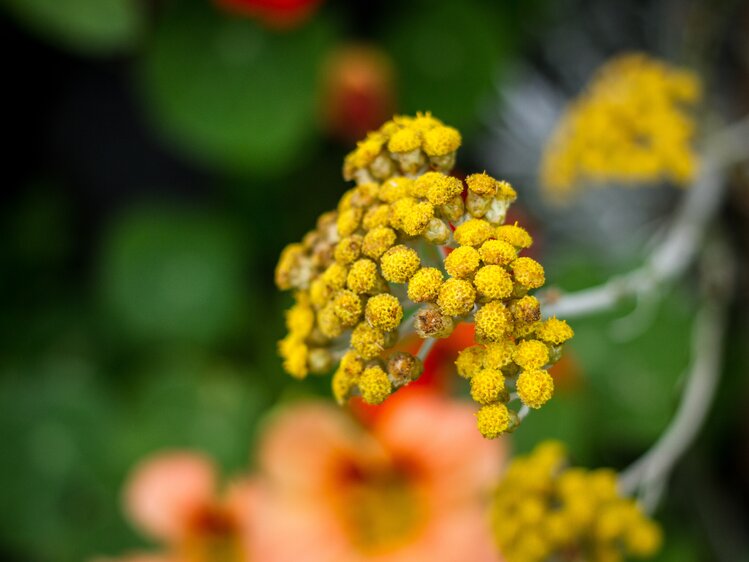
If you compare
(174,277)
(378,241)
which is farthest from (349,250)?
(174,277)

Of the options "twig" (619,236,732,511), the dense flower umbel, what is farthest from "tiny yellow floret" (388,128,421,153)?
"twig" (619,236,732,511)

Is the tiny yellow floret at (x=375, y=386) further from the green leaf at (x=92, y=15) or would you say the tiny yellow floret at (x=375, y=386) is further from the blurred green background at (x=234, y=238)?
the green leaf at (x=92, y=15)

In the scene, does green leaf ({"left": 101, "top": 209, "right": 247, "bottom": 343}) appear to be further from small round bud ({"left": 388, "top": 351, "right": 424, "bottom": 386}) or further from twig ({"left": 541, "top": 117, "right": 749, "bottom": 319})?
small round bud ({"left": 388, "top": 351, "right": 424, "bottom": 386})

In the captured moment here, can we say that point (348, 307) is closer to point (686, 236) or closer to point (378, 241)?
point (378, 241)

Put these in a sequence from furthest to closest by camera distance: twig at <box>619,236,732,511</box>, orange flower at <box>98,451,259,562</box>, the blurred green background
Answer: the blurred green background < orange flower at <box>98,451,259,562</box> < twig at <box>619,236,732,511</box>

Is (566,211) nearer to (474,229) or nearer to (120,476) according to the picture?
(120,476)

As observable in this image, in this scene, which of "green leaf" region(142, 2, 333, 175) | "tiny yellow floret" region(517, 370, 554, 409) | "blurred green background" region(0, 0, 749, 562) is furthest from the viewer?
"green leaf" region(142, 2, 333, 175)

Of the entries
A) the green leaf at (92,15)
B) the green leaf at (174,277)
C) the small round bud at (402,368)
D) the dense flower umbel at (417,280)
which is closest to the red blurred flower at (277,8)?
the green leaf at (92,15)
